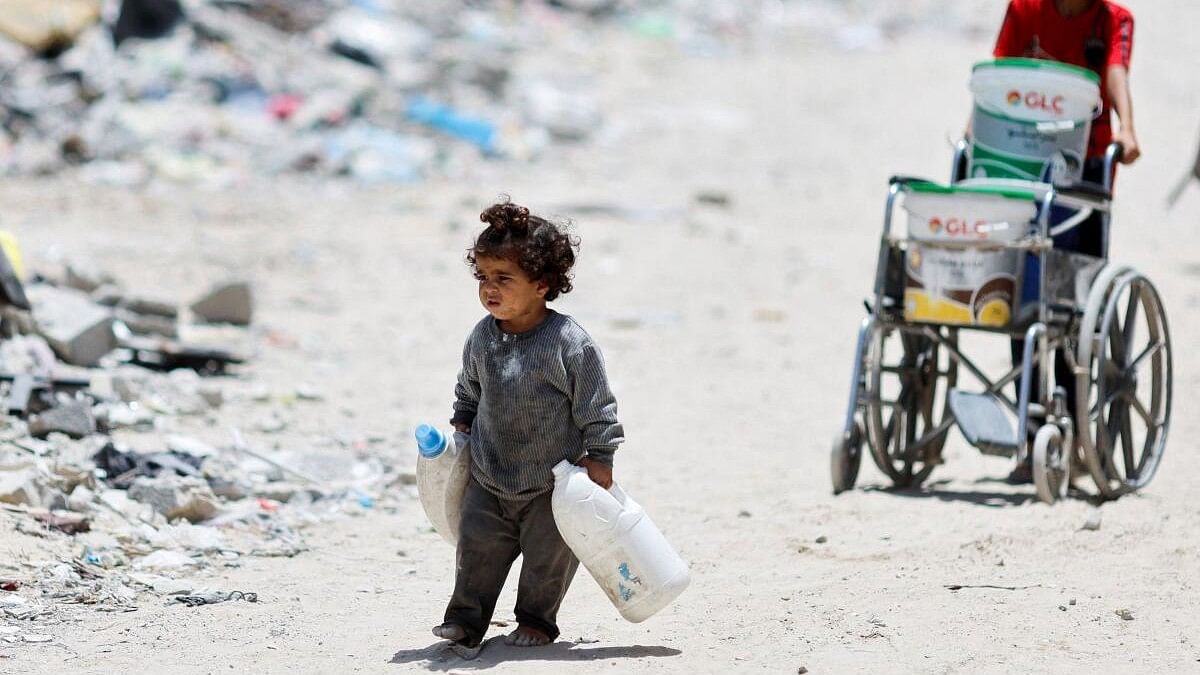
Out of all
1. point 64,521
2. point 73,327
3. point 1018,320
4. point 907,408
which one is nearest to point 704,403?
point 907,408

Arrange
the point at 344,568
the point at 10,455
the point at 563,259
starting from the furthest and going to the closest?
the point at 10,455 → the point at 344,568 → the point at 563,259

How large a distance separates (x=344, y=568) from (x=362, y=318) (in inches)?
180

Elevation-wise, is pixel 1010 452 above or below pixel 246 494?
above

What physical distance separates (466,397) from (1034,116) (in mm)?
2459

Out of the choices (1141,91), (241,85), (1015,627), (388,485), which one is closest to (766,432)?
(388,485)

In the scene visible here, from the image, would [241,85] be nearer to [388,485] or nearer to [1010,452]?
[388,485]

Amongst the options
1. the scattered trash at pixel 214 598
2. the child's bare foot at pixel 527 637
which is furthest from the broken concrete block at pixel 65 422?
the child's bare foot at pixel 527 637

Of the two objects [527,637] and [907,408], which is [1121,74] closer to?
[907,408]

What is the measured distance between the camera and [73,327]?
23.9 ft

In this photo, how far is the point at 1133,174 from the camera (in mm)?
15844

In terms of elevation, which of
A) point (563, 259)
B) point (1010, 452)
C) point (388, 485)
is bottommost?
point (388, 485)

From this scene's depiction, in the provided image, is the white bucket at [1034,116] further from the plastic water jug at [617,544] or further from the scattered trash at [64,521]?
the scattered trash at [64,521]

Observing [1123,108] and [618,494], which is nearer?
[618,494]

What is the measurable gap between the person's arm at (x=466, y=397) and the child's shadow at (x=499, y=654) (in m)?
0.55
